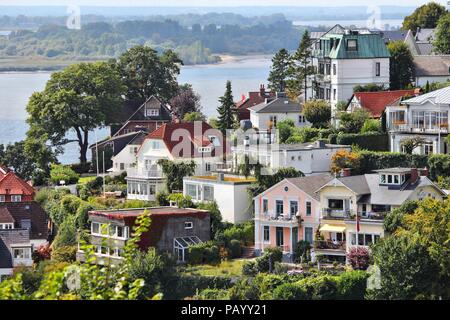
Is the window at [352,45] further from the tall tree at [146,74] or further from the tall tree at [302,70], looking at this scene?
the tall tree at [146,74]

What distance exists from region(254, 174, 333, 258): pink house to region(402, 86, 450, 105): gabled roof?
349 centimetres

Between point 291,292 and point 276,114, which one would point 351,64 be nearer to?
point 276,114

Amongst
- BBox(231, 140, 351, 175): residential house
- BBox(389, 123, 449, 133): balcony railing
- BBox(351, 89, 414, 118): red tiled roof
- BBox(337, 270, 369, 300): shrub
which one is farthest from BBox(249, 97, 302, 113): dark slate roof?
BBox(337, 270, 369, 300): shrub

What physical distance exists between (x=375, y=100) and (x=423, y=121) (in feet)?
10.6

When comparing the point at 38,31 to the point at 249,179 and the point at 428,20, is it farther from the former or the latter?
the point at 249,179

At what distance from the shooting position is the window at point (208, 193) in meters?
30.5

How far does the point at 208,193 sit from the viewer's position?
1206 inches

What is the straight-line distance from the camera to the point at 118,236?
28.7 metres

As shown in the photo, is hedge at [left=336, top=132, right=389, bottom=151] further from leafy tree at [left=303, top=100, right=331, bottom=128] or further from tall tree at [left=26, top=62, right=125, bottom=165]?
tall tree at [left=26, top=62, right=125, bottom=165]

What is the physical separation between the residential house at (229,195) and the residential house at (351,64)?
6.20m

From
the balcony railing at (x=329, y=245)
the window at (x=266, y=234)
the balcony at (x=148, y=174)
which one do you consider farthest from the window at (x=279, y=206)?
the balcony at (x=148, y=174)

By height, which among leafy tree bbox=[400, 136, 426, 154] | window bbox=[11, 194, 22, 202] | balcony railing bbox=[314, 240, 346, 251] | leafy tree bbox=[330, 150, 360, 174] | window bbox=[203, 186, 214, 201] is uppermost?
leafy tree bbox=[400, 136, 426, 154]

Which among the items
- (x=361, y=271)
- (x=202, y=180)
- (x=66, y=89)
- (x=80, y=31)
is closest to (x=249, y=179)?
(x=202, y=180)

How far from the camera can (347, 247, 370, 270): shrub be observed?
2559 cm
